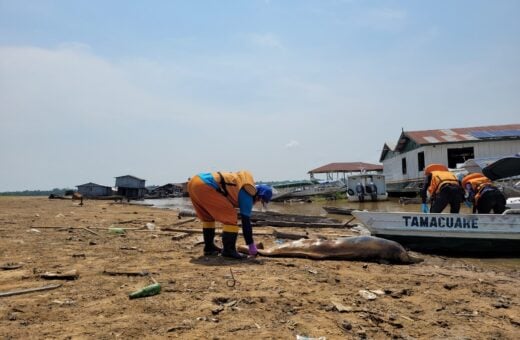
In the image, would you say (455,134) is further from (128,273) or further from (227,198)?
(128,273)

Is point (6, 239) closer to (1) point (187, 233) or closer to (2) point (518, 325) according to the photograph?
(1) point (187, 233)

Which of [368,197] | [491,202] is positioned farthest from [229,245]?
[368,197]

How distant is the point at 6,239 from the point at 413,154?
109 ft

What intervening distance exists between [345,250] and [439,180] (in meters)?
4.05

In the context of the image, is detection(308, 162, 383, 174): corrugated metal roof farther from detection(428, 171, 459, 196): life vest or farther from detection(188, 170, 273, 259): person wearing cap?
detection(188, 170, 273, 259): person wearing cap

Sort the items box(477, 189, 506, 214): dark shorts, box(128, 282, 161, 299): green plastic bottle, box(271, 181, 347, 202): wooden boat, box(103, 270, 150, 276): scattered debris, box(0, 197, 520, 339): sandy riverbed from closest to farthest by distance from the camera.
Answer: box(0, 197, 520, 339): sandy riverbed, box(128, 282, 161, 299): green plastic bottle, box(103, 270, 150, 276): scattered debris, box(477, 189, 506, 214): dark shorts, box(271, 181, 347, 202): wooden boat

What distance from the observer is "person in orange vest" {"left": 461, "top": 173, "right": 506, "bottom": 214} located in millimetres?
10531

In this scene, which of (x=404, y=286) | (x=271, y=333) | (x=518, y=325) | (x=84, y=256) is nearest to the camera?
(x=271, y=333)

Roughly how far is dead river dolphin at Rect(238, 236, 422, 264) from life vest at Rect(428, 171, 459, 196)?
10.5ft

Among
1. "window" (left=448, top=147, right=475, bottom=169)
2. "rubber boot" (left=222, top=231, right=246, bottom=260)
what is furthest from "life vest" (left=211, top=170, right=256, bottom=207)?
"window" (left=448, top=147, right=475, bottom=169)

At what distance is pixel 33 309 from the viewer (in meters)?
4.12

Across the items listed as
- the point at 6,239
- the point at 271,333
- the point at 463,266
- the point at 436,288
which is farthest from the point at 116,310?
the point at 463,266

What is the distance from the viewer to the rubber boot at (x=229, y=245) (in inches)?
275

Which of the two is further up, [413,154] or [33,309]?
[413,154]
